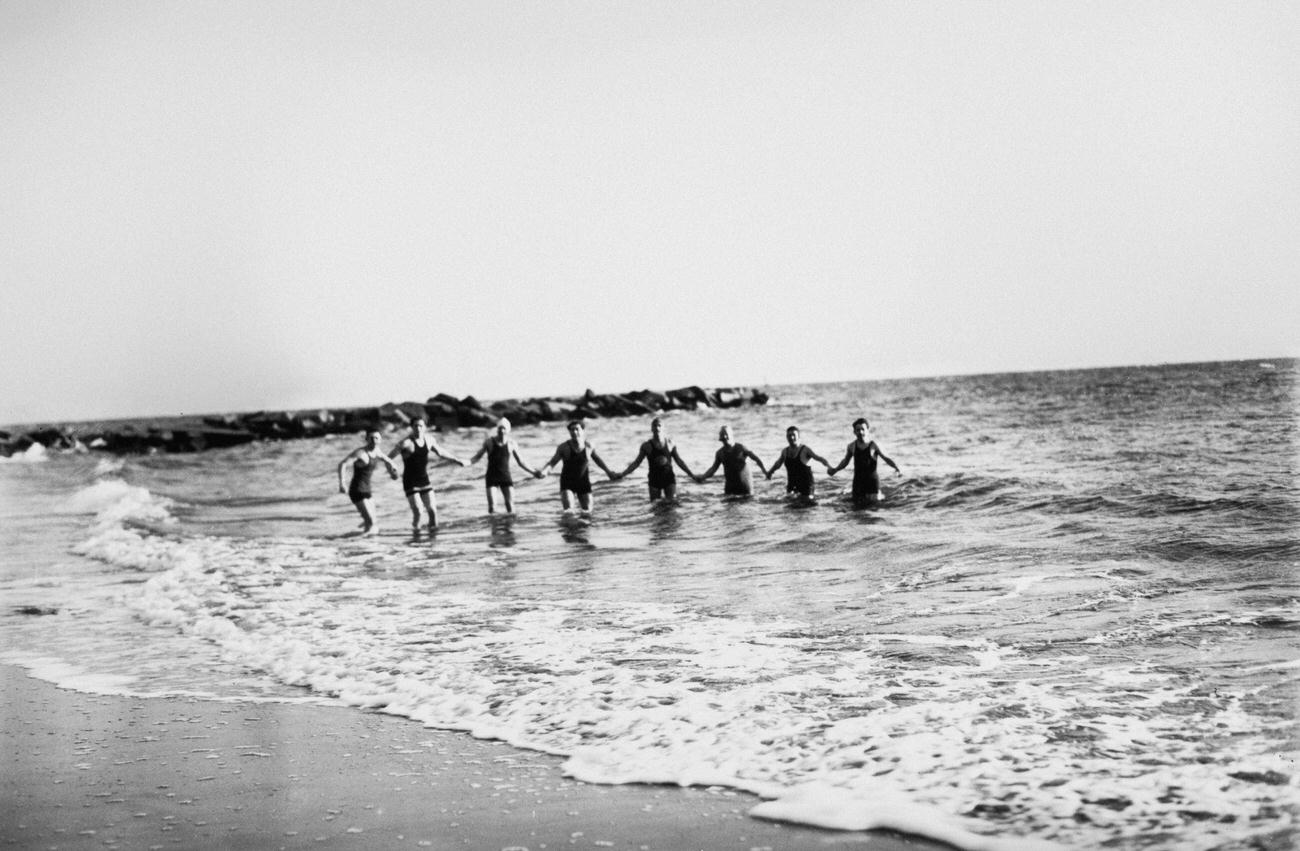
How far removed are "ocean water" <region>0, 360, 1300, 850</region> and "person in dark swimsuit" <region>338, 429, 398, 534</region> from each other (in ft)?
1.83

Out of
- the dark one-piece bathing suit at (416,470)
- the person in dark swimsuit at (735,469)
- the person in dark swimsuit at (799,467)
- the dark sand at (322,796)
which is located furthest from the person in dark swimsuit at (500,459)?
the dark sand at (322,796)

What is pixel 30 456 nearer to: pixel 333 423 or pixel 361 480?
pixel 333 423

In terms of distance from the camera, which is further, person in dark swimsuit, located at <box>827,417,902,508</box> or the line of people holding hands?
person in dark swimsuit, located at <box>827,417,902,508</box>

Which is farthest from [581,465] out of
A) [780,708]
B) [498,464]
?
[780,708]

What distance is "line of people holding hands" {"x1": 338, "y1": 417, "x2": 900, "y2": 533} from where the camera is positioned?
16.7 meters

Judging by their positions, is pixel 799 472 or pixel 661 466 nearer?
pixel 799 472

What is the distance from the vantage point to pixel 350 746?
5805 mm

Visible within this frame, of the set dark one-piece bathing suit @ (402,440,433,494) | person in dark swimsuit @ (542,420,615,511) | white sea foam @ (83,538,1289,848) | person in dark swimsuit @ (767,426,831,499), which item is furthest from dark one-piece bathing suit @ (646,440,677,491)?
white sea foam @ (83,538,1289,848)

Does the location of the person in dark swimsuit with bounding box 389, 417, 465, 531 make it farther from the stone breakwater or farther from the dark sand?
the stone breakwater

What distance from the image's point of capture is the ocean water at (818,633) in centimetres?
490

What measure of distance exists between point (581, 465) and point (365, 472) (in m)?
3.60

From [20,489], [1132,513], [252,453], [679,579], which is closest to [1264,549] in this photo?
[1132,513]

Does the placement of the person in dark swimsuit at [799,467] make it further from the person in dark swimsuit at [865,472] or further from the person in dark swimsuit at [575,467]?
the person in dark swimsuit at [575,467]

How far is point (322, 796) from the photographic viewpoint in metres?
4.88
